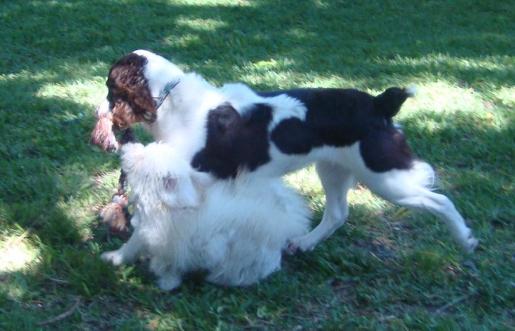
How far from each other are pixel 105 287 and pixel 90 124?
2220 mm

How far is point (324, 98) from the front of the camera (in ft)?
13.2

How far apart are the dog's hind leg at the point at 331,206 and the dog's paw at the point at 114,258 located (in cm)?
86

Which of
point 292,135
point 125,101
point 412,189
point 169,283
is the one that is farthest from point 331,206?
point 125,101

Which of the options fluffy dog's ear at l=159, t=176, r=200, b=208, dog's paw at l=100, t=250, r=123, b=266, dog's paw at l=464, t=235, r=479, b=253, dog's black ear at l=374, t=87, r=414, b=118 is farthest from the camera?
dog's paw at l=464, t=235, r=479, b=253

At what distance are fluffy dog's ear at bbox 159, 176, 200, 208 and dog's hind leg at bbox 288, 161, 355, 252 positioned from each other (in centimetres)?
75

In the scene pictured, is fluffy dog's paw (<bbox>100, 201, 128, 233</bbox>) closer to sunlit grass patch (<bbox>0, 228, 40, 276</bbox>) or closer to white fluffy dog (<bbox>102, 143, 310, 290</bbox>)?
white fluffy dog (<bbox>102, 143, 310, 290</bbox>)

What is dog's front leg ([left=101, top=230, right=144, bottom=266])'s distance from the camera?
3.99m

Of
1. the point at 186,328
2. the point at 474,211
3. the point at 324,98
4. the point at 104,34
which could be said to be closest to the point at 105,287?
the point at 186,328

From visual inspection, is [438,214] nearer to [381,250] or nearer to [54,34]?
[381,250]

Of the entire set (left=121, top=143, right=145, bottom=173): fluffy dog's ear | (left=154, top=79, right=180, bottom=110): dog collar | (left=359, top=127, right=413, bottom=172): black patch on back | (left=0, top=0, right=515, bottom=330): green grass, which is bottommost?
(left=0, top=0, right=515, bottom=330): green grass

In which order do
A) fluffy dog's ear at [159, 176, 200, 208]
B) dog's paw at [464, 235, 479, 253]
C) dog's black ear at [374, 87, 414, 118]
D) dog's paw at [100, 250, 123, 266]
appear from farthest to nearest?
dog's paw at [464, 235, 479, 253] → dog's paw at [100, 250, 123, 266] → dog's black ear at [374, 87, 414, 118] → fluffy dog's ear at [159, 176, 200, 208]

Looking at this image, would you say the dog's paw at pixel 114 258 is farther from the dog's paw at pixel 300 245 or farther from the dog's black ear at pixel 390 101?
the dog's black ear at pixel 390 101

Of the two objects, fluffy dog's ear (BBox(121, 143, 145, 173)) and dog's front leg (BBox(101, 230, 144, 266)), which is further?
dog's front leg (BBox(101, 230, 144, 266))

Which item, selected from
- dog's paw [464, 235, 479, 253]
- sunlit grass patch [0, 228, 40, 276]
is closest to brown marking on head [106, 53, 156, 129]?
sunlit grass patch [0, 228, 40, 276]
